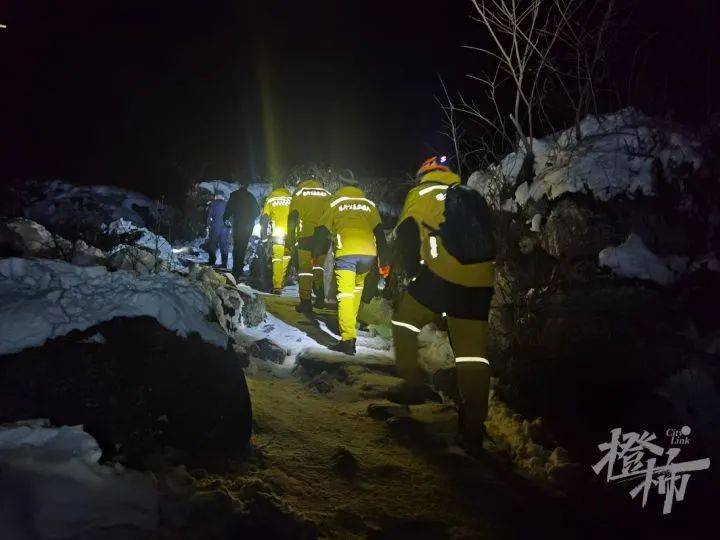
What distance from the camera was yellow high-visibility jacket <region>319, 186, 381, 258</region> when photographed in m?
5.60

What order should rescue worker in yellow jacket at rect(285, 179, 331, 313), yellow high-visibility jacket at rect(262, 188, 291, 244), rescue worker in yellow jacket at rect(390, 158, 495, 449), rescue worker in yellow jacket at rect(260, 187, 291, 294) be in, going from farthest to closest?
yellow high-visibility jacket at rect(262, 188, 291, 244) → rescue worker in yellow jacket at rect(260, 187, 291, 294) → rescue worker in yellow jacket at rect(285, 179, 331, 313) → rescue worker in yellow jacket at rect(390, 158, 495, 449)

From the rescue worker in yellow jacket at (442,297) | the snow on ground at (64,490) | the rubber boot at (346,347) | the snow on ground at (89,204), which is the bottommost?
the rubber boot at (346,347)

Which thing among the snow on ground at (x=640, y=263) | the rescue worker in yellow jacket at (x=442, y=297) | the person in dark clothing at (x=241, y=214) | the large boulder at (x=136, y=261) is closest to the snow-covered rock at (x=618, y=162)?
the snow on ground at (x=640, y=263)

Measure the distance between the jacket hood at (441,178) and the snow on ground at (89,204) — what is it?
11544 millimetres

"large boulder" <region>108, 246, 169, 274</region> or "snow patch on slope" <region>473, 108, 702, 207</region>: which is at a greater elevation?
"snow patch on slope" <region>473, 108, 702, 207</region>

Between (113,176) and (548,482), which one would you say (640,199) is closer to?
(548,482)

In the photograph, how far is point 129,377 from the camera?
2.45 meters

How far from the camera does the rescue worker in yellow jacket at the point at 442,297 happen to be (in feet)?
10.5

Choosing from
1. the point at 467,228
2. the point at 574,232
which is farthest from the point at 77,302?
the point at 574,232

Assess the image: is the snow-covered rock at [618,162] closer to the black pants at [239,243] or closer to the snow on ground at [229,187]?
the black pants at [239,243]

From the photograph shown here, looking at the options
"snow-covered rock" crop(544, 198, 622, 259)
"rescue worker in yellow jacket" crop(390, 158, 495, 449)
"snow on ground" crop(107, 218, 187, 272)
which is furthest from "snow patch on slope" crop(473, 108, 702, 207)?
"snow on ground" crop(107, 218, 187, 272)

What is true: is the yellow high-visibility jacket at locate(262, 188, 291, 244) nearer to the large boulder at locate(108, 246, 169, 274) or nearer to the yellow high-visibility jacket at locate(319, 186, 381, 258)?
the large boulder at locate(108, 246, 169, 274)

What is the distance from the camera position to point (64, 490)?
1800 mm

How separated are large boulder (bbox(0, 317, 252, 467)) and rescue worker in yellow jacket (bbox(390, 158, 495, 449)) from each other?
1.43m
